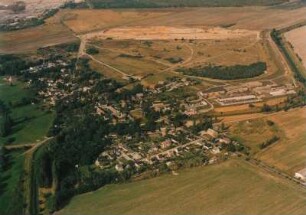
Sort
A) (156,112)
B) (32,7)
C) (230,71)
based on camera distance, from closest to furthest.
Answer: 1. (156,112)
2. (230,71)
3. (32,7)

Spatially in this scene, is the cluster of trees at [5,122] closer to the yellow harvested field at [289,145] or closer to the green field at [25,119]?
the green field at [25,119]

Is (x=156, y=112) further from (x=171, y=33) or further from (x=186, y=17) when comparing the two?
(x=186, y=17)

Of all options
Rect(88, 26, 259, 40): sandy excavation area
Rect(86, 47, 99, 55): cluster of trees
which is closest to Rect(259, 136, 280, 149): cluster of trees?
Rect(86, 47, 99, 55): cluster of trees

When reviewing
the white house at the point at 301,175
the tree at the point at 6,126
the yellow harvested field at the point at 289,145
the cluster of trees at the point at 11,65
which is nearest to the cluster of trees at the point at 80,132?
the cluster of trees at the point at 11,65

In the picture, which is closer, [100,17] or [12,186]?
[12,186]

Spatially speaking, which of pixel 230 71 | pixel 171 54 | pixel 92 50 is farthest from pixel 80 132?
pixel 92 50

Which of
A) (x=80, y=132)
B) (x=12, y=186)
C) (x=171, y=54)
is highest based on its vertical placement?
(x=171, y=54)

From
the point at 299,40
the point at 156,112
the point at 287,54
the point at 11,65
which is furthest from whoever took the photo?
the point at 299,40

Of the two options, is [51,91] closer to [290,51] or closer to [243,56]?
[243,56]
